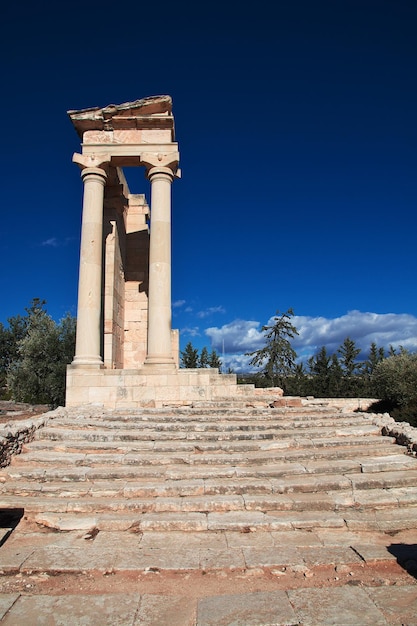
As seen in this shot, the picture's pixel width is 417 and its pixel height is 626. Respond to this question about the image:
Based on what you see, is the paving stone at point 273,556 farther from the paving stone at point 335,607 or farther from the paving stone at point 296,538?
the paving stone at point 335,607

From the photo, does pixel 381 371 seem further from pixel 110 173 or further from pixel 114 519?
pixel 114 519

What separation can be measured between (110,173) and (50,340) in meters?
12.9

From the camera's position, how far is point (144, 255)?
65.0 ft

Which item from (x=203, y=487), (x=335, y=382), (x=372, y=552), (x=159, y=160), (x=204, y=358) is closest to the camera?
(x=372, y=552)

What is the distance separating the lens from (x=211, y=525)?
21.6 feet

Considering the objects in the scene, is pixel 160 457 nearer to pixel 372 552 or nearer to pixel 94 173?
pixel 372 552

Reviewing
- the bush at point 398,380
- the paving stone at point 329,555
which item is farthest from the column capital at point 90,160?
the bush at point 398,380

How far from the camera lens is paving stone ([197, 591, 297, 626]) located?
14.4ft

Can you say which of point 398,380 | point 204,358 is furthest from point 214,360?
point 398,380

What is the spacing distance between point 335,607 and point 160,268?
43.0 ft

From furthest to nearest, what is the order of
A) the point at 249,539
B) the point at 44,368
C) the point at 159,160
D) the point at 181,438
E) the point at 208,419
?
1. the point at 44,368
2. the point at 159,160
3. the point at 208,419
4. the point at 181,438
5. the point at 249,539

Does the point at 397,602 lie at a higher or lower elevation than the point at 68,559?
lower

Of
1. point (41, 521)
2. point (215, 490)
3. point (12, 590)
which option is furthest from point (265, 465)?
point (12, 590)

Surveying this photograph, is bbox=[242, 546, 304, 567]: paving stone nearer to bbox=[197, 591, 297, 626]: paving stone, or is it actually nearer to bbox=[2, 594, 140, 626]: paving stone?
bbox=[197, 591, 297, 626]: paving stone
